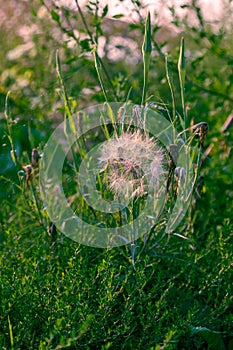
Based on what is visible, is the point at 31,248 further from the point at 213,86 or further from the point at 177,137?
the point at 213,86

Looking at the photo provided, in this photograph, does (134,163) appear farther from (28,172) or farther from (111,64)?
(111,64)

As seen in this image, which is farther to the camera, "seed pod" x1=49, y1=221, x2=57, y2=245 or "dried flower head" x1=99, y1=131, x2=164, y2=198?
"seed pod" x1=49, y1=221, x2=57, y2=245

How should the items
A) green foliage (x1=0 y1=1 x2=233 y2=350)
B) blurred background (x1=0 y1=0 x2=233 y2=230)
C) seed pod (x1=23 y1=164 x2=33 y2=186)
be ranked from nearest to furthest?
green foliage (x1=0 y1=1 x2=233 y2=350) → seed pod (x1=23 y1=164 x2=33 y2=186) → blurred background (x1=0 y1=0 x2=233 y2=230)

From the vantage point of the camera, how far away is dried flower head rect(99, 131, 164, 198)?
1554 millimetres

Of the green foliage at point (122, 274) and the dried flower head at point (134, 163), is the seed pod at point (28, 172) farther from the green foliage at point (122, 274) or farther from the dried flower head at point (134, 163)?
the dried flower head at point (134, 163)

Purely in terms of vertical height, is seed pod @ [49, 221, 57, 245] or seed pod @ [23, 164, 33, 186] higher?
seed pod @ [23, 164, 33, 186]

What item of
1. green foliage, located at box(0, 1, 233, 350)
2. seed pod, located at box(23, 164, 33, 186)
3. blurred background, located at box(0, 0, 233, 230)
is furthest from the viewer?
blurred background, located at box(0, 0, 233, 230)

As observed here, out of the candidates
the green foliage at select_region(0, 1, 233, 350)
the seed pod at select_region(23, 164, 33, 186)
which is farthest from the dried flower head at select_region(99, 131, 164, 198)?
the seed pod at select_region(23, 164, 33, 186)

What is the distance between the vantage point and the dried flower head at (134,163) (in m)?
1.55

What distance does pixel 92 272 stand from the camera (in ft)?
5.34

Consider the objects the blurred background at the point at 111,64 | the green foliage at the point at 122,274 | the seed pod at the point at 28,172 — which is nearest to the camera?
the green foliage at the point at 122,274

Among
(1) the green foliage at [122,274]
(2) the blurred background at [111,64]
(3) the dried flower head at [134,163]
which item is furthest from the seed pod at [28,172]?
(3) the dried flower head at [134,163]

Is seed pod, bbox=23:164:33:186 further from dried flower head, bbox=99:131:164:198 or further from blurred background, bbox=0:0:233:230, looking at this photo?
dried flower head, bbox=99:131:164:198

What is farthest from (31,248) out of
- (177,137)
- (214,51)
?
(214,51)
